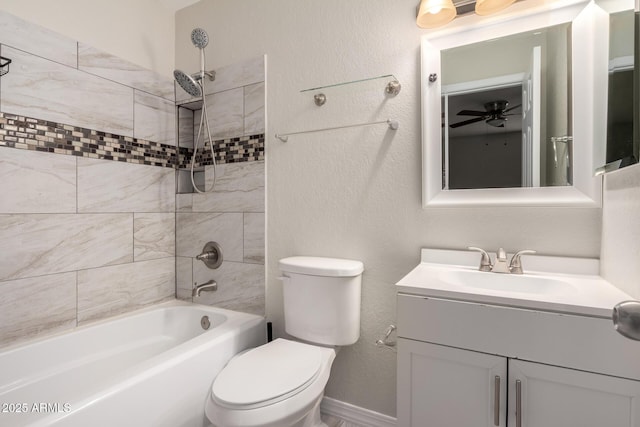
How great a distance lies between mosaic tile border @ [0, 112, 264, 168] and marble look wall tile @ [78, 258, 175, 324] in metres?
0.65

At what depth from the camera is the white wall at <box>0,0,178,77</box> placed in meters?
1.56

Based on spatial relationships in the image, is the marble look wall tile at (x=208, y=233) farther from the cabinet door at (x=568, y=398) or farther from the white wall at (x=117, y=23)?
the cabinet door at (x=568, y=398)

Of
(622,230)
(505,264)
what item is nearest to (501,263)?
(505,264)

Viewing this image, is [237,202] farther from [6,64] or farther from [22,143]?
[6,64]

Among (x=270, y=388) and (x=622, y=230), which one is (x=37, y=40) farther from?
(x=622, y=230)

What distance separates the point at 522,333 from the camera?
92 cm

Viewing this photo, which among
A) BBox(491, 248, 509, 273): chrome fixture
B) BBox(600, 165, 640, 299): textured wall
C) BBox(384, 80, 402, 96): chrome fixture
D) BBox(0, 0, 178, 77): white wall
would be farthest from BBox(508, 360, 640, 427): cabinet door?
BBox(0, 0, 178, 77): white wall

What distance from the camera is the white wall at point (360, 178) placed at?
137cm

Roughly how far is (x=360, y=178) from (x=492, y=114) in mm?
634

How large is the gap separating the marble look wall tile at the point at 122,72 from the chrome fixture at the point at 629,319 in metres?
2.30

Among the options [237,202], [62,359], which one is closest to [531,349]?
[237,202]

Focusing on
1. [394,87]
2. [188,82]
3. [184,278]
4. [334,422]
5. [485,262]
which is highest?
[188,82]

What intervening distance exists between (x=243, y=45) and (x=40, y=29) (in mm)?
984

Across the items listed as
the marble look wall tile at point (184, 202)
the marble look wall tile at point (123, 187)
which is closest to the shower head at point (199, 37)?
the marble look wall tile at point (123, 187)
